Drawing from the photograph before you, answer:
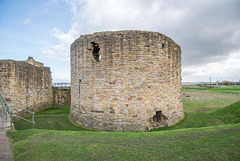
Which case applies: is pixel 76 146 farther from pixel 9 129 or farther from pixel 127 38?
pixel 127 38

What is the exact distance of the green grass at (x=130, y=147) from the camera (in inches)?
144

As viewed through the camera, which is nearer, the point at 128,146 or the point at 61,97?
the point at 128,146

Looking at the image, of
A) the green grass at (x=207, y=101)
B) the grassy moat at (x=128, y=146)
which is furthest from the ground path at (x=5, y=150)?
the green grass at (x=207, y=101)

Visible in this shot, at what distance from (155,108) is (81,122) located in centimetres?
527

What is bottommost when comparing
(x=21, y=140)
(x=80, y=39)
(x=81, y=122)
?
(x=81, y=122)

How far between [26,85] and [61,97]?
201 inches

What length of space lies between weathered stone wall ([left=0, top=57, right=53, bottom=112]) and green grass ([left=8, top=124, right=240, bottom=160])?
7.34 metres

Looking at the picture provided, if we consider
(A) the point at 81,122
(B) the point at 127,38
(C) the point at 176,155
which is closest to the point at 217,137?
(C) the point at 176,155

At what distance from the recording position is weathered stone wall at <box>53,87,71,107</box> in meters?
17.1

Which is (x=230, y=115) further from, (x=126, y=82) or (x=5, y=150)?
(x=5, y=150)

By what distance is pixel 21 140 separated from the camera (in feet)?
16.0

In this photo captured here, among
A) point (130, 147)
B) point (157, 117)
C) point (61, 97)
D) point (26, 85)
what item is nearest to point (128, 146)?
point (130, 147)

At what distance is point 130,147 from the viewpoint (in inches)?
164

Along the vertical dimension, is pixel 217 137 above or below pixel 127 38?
below
